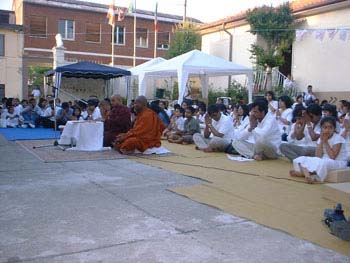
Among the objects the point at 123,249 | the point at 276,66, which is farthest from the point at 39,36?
the point at 123,249

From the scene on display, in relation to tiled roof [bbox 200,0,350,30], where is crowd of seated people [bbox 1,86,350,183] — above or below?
below

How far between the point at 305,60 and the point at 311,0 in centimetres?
228

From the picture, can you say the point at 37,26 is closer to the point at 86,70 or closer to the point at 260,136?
the point at 86,70

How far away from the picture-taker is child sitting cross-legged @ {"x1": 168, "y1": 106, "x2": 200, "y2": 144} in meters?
10.1

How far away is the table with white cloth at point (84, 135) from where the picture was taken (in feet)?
28.6

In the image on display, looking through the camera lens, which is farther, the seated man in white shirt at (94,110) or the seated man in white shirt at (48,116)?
the seated man in white shirt at (48,116)

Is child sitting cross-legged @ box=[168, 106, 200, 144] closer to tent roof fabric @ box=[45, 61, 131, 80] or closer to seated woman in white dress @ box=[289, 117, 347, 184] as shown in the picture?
seated woman in white dress @ box=[289, 117, 347, 184]

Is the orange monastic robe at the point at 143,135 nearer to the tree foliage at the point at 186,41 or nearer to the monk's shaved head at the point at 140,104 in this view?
the monk's shaved head at the point at 140,104

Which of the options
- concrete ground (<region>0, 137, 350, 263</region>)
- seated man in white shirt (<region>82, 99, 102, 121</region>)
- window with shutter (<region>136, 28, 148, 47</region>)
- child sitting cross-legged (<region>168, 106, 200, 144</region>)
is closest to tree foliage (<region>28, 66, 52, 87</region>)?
window with shutter (<region>136, 28, 148, 47</region>)

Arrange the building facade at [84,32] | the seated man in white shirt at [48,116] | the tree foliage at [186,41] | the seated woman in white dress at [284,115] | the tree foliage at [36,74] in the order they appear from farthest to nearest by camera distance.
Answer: the building facade at [84,32], the tree foliage at [36,74], the tree foliage at [186,41], the seated man in white shirt at [48,116], the seated woman in white dress at [284,115]

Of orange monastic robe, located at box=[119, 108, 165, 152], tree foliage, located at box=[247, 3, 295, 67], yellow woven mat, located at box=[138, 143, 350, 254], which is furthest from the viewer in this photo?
tree foliage, located at box=[247, 3, 295, 67]

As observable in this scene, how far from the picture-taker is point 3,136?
11.6 m

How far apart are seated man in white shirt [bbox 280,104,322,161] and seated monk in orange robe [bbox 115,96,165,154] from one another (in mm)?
2383

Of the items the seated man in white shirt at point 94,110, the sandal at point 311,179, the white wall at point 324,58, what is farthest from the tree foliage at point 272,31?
the sandal at point 311,179
